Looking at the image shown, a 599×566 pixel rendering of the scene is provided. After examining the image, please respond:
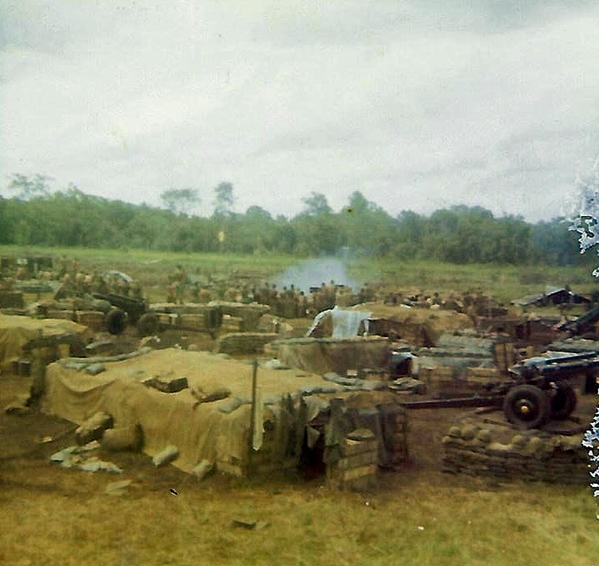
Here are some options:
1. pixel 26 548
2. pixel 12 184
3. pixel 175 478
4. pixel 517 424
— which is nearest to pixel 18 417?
pixel 26 548

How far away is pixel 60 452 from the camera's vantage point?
11.1ft

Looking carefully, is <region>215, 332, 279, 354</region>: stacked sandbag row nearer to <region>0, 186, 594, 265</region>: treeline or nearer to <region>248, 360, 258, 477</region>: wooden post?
<region>248, 360, 258, 477</region>: wooden post

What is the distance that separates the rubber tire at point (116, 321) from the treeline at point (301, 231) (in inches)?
14.1

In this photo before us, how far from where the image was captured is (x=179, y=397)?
11.3 ft

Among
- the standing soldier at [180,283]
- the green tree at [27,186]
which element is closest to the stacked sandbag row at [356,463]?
the standing soldier at [180,283]

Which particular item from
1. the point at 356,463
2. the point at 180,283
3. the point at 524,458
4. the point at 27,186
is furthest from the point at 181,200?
the point at 524,458

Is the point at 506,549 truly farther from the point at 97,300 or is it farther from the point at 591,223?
the point at 97,300

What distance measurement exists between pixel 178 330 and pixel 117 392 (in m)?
0.45

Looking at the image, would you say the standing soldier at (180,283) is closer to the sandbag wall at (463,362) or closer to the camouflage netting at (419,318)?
the camouflage netting at (419,318)

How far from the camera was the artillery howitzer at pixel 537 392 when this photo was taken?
3580mm

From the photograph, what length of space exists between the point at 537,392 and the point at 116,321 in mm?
2284

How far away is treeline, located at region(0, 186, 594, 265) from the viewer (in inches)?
139

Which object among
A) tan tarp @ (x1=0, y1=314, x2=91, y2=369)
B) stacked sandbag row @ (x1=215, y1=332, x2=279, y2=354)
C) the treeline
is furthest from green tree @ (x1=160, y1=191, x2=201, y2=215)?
tan tarp @ (x1=0, y1=314, x2=91, y2=369)

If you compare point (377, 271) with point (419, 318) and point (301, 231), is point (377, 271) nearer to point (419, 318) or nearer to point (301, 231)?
point (419, 318)
